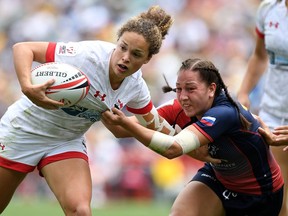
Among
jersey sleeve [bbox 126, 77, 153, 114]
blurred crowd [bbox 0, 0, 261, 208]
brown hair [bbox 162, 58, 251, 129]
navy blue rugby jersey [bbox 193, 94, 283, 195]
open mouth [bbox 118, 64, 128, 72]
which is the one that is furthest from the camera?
blurred crowd [bbox 0, 0, 261, 208]

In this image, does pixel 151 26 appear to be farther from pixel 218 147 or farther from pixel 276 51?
pixel 276 51

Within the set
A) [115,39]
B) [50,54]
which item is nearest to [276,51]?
[50,54]

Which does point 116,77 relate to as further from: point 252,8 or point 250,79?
point 252,8

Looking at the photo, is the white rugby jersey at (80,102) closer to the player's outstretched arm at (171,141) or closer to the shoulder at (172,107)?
the shoulder at (172,107)

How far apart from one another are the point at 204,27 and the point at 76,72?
957 cm

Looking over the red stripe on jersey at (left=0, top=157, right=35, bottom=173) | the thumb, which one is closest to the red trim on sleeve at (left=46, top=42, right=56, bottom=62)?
the thumb

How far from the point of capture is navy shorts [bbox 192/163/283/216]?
5996 millimetres

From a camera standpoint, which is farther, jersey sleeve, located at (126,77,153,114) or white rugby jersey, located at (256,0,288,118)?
white rugby jersey, located at (256,0,288,118)

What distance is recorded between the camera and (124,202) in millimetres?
12367

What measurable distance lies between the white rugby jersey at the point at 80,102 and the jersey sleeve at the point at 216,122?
2.40 feet

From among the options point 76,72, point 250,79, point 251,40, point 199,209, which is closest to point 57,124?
point 76,72

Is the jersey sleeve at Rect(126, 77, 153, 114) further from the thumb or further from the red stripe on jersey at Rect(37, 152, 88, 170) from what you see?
the thumb

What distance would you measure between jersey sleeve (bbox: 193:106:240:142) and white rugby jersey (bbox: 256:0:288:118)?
137 cm

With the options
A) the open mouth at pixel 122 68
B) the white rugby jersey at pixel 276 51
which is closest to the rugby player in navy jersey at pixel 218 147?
the open mouth at pixel 122 68
